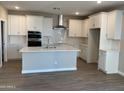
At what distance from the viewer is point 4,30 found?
6496 millimetres

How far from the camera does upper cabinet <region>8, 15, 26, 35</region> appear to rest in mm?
6969

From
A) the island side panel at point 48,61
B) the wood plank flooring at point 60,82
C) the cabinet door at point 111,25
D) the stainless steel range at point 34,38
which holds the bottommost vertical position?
the wood plank flooring at point 60,82

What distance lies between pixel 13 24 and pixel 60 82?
14.0ft

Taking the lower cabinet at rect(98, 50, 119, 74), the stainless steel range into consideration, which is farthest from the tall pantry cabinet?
the lower cabinet at rect(98, 50, 119, 74)

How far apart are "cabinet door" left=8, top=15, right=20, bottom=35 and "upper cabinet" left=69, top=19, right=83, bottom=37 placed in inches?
113

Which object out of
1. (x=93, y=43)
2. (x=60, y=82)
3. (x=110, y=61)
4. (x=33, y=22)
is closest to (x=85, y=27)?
(x=93, y=43)

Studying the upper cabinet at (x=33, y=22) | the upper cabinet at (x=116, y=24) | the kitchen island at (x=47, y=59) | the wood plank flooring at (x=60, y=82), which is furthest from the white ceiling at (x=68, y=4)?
the wood plank flooring at (x=60, y=82)

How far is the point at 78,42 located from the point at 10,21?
4.04 metres

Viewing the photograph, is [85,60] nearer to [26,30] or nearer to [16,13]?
[26,30]

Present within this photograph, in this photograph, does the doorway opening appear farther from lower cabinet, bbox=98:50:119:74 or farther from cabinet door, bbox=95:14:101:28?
lower cabinet, bbox=98:50:119:74

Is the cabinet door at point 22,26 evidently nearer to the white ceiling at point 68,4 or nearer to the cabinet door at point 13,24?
the cabinet door at point 13,24

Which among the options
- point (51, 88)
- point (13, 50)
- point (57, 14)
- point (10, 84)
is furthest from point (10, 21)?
point (51, 88)

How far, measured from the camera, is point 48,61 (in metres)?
5.33

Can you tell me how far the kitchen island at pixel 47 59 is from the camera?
5.06 meters
